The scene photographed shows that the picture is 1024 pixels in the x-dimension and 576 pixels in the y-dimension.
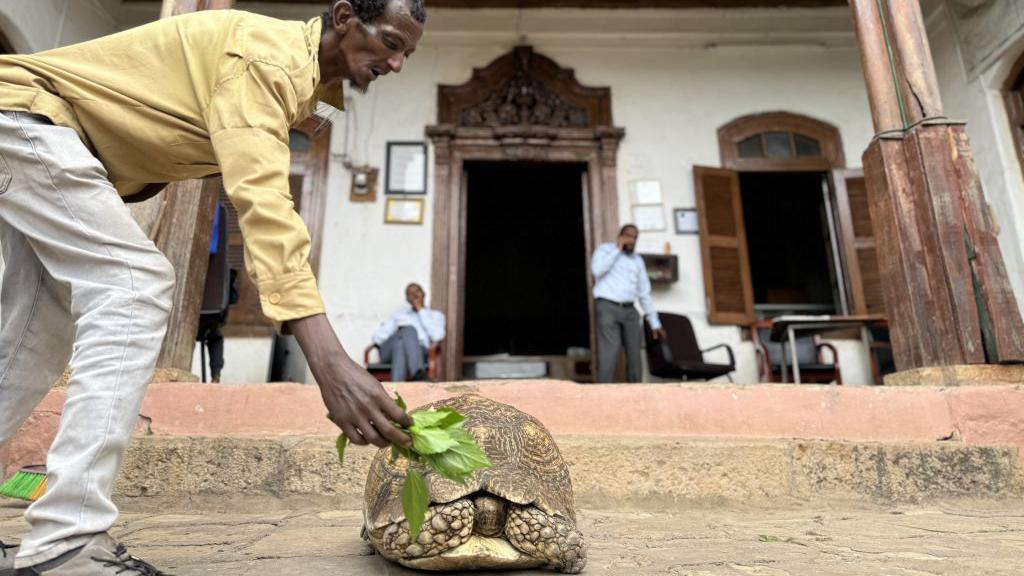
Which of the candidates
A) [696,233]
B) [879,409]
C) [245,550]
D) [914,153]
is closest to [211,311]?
[245,550]

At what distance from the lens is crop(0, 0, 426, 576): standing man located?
1254 mm

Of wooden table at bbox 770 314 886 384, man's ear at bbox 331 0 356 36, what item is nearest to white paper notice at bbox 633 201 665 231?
wooden table at bbox 770 314 886 384

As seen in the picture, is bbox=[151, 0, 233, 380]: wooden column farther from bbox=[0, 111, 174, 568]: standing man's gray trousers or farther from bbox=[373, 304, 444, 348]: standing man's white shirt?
bbox=[373, 304, 444, 348]: standing man's white shirt

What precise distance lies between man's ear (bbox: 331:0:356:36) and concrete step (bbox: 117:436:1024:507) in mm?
1829

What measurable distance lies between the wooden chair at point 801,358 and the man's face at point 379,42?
5333 millimetres

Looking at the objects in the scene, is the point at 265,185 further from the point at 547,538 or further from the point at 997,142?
the point at 997,142

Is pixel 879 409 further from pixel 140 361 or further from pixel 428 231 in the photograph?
pixel 428 231

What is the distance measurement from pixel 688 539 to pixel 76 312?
1.84m

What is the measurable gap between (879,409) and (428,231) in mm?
4823

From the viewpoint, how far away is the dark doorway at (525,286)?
12.8 meters

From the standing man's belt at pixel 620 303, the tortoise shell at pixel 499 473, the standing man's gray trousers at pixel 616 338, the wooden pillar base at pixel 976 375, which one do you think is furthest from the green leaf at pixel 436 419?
the standing man's belt at pixel 620 303

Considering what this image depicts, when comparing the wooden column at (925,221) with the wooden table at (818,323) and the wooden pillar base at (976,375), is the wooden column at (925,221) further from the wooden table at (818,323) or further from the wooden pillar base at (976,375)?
the wooden table at (818,323)

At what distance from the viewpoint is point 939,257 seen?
3.59m

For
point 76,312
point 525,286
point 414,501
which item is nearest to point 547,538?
point 414,501
